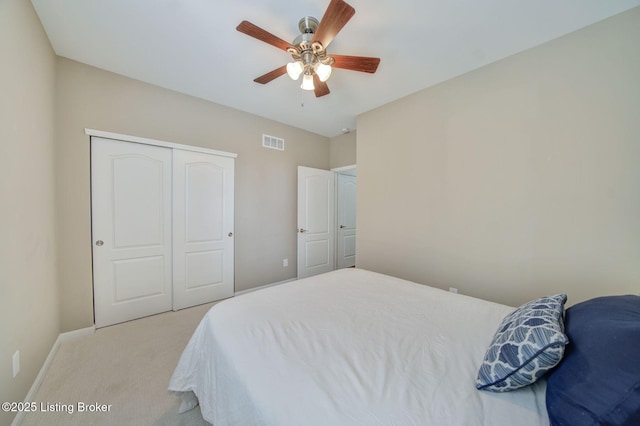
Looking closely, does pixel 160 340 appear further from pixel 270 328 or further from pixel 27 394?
pixel 270 328

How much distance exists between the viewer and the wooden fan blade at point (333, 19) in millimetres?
1285

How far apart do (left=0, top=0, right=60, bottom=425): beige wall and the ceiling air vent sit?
218 centimetres

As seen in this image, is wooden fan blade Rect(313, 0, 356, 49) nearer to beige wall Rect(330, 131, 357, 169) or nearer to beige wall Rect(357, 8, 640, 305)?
beige wall Rect(357, 8, 640, 305)

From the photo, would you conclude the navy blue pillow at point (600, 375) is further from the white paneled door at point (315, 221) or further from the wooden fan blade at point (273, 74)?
the white paneled door at point (315, 221)

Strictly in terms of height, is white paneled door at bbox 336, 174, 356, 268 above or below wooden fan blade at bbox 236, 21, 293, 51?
below

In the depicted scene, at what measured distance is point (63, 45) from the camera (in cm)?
205

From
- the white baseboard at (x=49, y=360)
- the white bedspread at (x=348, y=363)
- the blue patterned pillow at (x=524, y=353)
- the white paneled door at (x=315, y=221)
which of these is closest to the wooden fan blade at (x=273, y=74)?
the white bedspread at (x=348, y=363)

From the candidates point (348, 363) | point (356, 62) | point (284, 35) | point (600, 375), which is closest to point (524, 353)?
point (600, 375)

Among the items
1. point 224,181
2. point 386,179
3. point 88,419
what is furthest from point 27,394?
point 386,179

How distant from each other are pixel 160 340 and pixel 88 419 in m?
0.84

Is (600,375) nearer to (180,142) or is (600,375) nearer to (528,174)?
(528,174)

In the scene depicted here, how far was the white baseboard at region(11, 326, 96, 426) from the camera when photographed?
4.53ft

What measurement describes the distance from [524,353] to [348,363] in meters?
0.63

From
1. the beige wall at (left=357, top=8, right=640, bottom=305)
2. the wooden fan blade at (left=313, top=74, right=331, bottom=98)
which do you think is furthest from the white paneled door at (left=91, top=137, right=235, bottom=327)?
the beige wall at (left=357, top=8, right=640, bottom=305)
